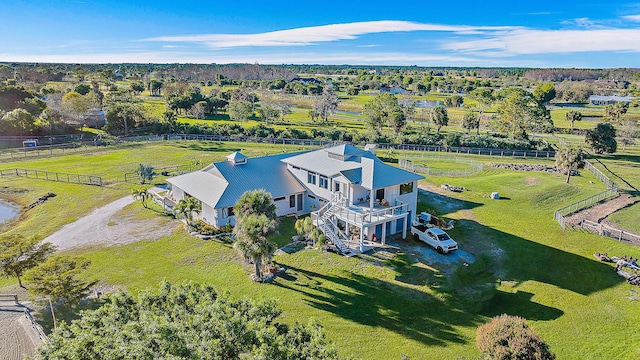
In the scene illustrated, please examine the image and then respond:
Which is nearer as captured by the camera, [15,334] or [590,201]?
[15,334]

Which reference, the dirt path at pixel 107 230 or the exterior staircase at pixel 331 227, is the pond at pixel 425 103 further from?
the dirt path at pixel 107 230

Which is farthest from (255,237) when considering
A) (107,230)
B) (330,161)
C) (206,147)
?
(206,147)

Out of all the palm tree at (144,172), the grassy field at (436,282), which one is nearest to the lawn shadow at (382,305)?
the grassy field at (436,282)

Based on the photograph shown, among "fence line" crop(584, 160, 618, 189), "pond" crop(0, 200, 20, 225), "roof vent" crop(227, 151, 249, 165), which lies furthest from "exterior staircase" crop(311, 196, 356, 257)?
"fence line" crop(584, 160, 618, 189)

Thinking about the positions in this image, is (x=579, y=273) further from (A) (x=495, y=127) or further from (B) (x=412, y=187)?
(A) (x=495, y=127)

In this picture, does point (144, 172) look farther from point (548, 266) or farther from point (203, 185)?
point (548, 266)
